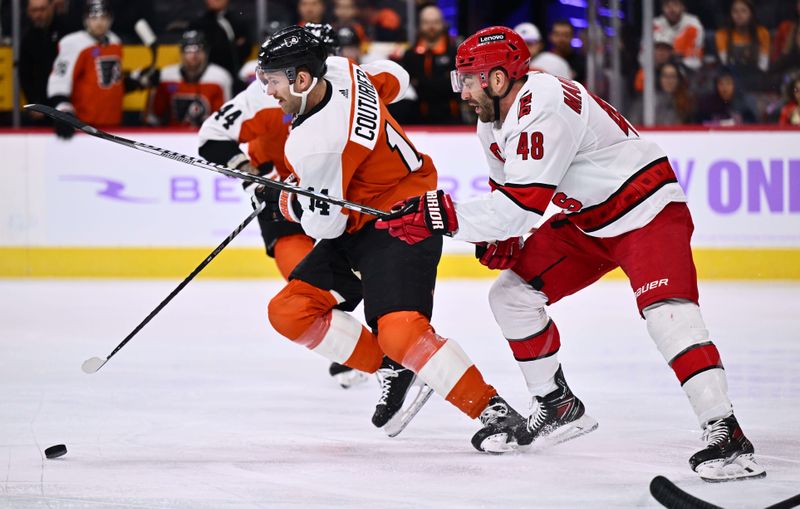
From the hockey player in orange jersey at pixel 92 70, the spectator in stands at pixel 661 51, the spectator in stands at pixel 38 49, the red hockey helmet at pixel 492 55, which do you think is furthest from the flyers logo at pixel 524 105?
the spectator in stands at pixel 38 49

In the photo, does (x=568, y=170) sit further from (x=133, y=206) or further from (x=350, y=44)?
(x=133, y=206)

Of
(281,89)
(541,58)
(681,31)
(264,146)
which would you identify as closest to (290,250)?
(264,146)

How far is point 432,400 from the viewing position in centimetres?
386

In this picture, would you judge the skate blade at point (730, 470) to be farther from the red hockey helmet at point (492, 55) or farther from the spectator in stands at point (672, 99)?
the spectator in stands at point (672, 99)

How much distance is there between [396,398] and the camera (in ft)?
11.2

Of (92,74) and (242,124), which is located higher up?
(242,124)

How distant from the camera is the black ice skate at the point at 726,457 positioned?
9.07ft

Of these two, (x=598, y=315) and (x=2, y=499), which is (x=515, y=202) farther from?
(x=598, y=315)

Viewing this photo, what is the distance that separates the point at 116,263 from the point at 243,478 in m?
4.41

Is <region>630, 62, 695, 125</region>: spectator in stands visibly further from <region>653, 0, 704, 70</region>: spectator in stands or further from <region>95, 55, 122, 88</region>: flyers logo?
<region>95, 55, 122, 88</region>: flyers logo

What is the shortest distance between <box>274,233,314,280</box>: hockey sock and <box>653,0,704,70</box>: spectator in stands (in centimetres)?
363

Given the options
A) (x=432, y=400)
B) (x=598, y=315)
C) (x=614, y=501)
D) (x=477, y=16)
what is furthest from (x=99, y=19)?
(x=614, y=501)

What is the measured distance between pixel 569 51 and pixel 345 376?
12.5 ft

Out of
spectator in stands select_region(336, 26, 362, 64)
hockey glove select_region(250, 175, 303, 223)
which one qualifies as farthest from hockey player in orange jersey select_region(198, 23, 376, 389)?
spectator in stands select_region(336, 26, 362, 64)
